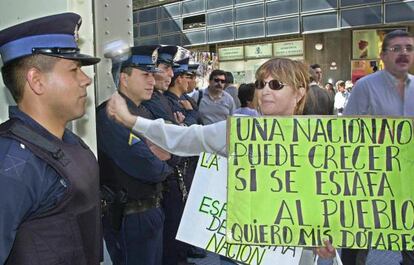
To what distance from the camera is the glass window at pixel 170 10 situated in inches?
1075

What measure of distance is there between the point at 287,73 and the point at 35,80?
117cm

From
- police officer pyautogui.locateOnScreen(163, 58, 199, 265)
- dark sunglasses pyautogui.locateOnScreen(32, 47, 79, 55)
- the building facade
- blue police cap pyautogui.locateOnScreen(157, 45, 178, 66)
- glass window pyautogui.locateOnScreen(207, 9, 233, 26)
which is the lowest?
police officer pyautogui.locateOnScreen(163, 58, 199, 265)

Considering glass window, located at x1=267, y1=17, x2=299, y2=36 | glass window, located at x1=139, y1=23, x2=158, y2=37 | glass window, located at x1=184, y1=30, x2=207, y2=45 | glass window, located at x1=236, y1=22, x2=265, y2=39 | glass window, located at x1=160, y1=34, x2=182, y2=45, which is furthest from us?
glass window, located at x1=139, y1=23, x2=158, y2=37

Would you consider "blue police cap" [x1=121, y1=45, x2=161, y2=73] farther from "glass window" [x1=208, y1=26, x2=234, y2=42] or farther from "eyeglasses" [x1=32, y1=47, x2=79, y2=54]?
"glass window" [x1=208, y1=26, x2=234, y2=42]

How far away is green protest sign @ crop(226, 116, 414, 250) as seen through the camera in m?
2.10

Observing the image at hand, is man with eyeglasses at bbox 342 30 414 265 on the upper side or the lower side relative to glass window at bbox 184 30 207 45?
lower

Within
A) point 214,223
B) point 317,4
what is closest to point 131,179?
A: point 214,223

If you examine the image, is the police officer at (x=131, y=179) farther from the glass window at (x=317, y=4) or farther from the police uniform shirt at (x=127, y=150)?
the glass window at (x=317, y=4)

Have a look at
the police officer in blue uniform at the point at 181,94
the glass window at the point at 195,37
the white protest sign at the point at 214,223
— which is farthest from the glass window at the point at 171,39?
the white protest sign at the point at 214,223

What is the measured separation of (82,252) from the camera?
1753 mm

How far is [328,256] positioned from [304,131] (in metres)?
0.59

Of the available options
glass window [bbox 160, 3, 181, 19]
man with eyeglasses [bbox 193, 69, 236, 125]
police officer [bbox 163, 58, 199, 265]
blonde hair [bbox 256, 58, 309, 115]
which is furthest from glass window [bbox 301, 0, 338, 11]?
blonde hair [bbox 256, 58, 309, 115]

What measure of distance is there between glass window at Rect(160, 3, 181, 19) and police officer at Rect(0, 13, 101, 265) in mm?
26081

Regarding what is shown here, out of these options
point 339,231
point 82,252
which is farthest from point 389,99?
point 82,252
